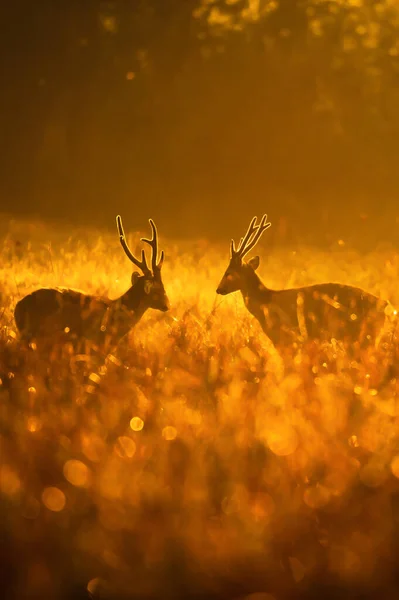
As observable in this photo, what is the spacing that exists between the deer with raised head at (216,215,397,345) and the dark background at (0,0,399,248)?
37.1 ft

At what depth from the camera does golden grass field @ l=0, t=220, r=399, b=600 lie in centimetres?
250

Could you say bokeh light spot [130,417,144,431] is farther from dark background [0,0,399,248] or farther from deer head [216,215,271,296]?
dark background [0,0,399,248]

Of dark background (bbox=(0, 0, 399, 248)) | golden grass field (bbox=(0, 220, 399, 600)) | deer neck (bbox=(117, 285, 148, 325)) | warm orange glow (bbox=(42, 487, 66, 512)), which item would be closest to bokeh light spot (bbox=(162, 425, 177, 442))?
golden grass field (bbox=(0, 220, 399, 600))

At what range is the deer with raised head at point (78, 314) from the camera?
236 inches

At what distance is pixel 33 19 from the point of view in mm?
20766

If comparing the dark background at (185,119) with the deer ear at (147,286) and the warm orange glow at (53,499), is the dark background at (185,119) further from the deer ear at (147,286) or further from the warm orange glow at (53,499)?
the warm orange glow at (53,499)

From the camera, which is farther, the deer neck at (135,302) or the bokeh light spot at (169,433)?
the deer neck at (135,302)

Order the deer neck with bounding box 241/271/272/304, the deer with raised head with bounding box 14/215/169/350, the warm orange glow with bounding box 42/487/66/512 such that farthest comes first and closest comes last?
the deer neck with bounding box 241/271/272/304 < the deer with raised head with bounding box 14/215/169/350 < the warm orange glow with bounding box 42/487/66/512

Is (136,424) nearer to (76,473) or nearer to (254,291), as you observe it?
(76,473)

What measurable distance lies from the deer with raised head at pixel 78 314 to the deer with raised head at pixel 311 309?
2.53 ft

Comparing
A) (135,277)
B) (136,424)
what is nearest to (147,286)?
(135,277)

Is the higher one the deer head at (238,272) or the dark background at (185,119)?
the dark background at (185,119)

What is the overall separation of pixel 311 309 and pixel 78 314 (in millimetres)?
1912

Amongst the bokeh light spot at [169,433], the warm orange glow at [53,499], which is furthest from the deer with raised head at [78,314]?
the warm orange glow at [53,499]
